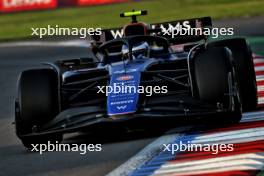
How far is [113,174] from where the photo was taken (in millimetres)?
7289

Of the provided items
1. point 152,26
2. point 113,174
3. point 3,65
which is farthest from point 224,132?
point 3,65

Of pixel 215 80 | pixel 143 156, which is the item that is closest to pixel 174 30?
pixel 215 80

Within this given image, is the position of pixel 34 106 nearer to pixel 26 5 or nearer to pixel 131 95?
pixel 131 95

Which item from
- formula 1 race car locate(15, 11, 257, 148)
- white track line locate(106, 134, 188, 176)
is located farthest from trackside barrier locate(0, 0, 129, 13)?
white track line locate(106, 134, 188, 176)

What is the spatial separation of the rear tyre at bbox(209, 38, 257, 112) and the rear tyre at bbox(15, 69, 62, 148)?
2.25 m

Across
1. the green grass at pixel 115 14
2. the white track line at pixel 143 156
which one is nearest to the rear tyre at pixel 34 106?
the white track line at pixel 143 156

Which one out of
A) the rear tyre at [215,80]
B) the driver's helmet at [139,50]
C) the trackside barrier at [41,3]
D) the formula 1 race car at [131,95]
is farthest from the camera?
the trackside barrier at [41,3]

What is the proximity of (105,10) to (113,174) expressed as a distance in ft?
96.3

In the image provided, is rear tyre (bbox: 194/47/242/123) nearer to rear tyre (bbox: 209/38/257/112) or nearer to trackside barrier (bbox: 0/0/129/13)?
rear tyre (bbox: 209/38/257/112)

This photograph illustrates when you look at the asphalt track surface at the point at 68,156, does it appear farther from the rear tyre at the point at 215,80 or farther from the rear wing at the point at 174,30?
the rear wing at the point at 174,30

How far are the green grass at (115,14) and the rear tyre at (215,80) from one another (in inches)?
812

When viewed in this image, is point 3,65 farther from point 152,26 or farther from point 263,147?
point 263,147

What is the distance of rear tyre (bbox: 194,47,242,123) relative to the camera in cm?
907

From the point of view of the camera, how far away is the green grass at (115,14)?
3153cm
